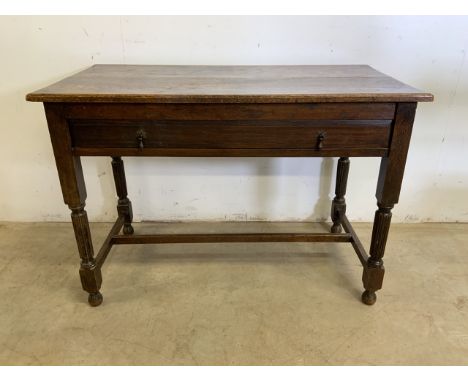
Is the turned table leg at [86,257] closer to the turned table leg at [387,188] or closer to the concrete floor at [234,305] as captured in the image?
the concrete floor at [234,305]

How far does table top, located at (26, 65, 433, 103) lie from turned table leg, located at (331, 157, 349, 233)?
1.70 ft

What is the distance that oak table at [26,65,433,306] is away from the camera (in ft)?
4.42

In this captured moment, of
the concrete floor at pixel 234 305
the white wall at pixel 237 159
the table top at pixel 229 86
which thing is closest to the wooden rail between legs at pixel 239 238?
the concrete floor at pixel 234 305

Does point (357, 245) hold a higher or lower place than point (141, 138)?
lower

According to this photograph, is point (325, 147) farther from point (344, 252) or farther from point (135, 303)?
point (135, 303)

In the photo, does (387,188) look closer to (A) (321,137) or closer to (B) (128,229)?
(A) (321,137)

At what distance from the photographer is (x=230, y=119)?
4.58ft

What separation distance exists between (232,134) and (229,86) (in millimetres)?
194

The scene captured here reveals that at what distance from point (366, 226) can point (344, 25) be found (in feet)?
3.89

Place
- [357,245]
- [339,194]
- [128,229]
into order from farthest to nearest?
1. [128,229]
2. [339,194]
3. [357,245]

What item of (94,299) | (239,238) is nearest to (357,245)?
(239,238)

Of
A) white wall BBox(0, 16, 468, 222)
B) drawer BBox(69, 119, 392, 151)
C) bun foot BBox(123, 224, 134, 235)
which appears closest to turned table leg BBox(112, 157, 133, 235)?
bun foot BBox(123, 224, 134, 235)

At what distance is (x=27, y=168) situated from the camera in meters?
2.27
